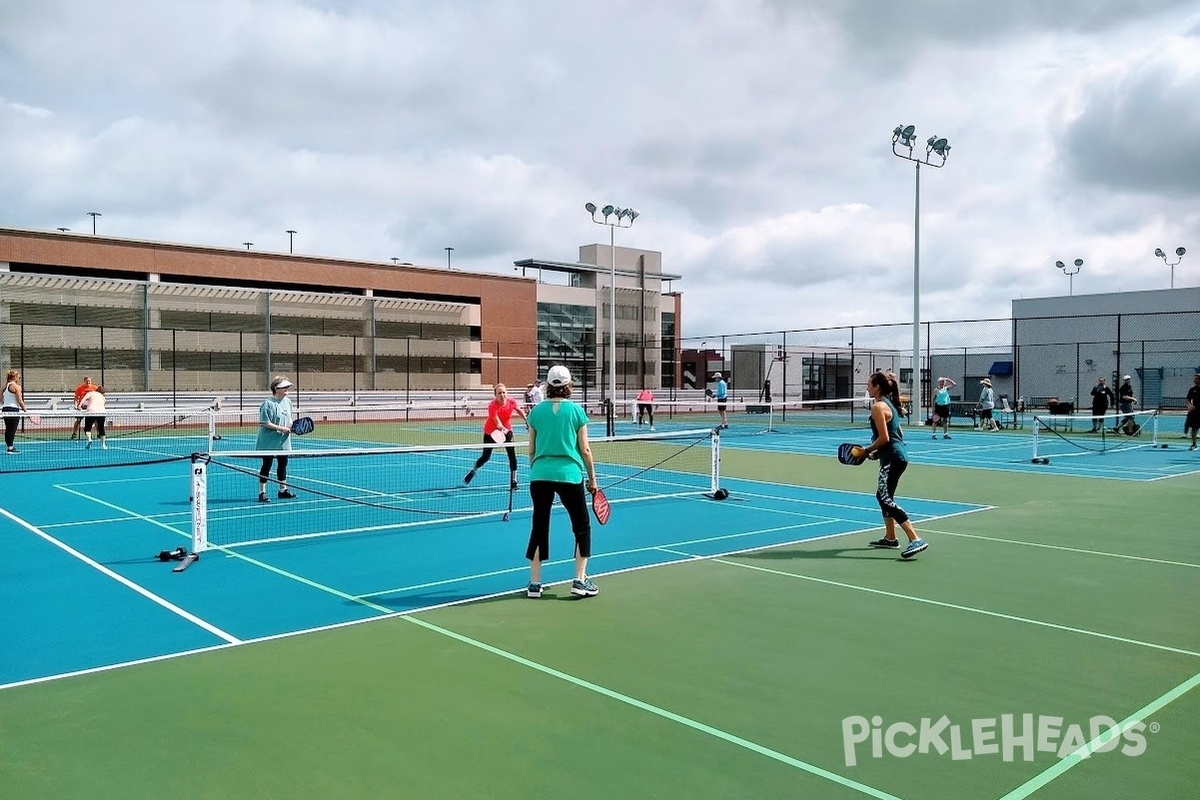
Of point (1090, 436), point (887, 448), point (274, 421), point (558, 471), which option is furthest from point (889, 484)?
point (1090, 436)

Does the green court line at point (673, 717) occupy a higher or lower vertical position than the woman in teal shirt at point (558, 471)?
lower

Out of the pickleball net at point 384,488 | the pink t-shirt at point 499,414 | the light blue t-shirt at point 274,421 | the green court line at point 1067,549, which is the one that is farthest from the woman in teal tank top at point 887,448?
the light blue t-shirt at point 274,421

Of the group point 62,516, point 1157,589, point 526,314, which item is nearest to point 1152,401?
point 526,314

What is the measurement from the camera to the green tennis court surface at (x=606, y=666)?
13.9ft

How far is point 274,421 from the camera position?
1306 centimetres

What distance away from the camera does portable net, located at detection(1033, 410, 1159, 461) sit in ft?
73.5

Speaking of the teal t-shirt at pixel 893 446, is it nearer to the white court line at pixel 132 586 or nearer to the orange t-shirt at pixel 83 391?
the white court line at pixel 132 586

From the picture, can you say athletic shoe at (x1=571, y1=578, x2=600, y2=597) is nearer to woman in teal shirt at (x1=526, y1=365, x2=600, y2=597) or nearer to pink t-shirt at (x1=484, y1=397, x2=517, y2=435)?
woman in teal shirt at (x1=526, y1=365, x2=600, y2=597)

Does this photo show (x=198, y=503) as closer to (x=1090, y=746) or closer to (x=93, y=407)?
(x=1090, y=746)

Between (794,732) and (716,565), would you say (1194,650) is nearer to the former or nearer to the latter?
(794,732)

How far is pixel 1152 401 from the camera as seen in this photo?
162ft

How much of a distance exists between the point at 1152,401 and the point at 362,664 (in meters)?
53.3

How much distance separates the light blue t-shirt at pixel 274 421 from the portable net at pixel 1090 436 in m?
15.2

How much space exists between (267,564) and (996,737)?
6743mm
